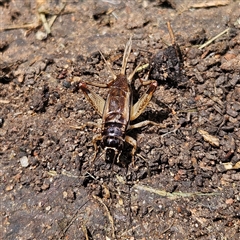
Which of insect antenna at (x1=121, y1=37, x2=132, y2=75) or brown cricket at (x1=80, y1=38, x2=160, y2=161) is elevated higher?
insect antenna at (x1=121, y1=37, x2=132, y2=75)

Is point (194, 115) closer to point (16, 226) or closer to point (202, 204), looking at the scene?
point (202, 204)

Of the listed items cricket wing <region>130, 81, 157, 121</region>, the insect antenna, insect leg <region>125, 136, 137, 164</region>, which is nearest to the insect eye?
insect leg <region>125, 136, 137, 164</region>

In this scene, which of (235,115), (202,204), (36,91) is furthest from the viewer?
(36,91)

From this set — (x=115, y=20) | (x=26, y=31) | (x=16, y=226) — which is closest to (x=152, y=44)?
(x=115, y=20)

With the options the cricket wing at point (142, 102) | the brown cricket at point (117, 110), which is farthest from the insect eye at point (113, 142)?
the cricket wing at point (142, 102)

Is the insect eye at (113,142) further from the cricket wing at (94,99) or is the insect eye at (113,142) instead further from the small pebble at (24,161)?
the small pebble at (24,161)

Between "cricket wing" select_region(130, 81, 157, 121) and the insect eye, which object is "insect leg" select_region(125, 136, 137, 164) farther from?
"cricket wing" select_region(130, 81, 157, 121)

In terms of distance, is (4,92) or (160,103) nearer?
(160,103)
